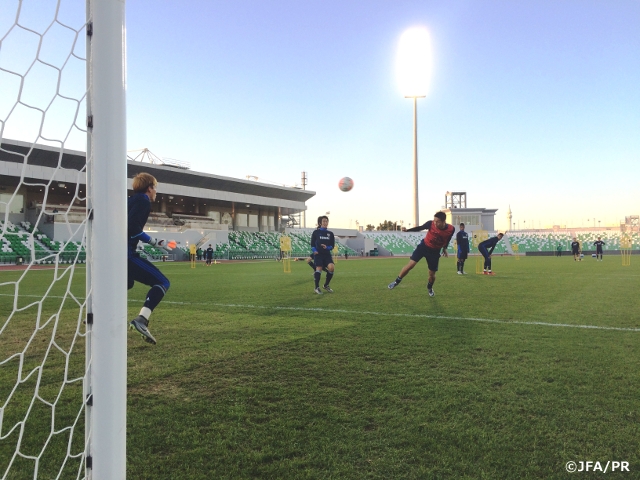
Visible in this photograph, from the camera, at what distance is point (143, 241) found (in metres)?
4.93

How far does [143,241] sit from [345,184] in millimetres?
35608

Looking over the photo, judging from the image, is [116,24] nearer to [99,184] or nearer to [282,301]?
[99,184]

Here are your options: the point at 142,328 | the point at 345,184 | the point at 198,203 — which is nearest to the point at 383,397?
the point at 142,328

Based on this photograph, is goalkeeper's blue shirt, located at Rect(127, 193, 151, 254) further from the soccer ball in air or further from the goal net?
the soccer ball in air

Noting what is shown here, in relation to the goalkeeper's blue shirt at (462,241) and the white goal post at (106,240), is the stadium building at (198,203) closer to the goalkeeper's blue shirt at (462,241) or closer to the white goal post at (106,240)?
the goalkeeper's blue shirt at (462,241)

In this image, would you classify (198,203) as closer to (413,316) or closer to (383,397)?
(413,316)

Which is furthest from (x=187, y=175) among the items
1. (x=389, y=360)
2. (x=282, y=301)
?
(x=389, y=360)

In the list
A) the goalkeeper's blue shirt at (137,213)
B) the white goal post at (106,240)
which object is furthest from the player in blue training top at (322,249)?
the white goal post at (106,240)

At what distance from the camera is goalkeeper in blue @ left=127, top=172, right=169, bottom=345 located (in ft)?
15.1

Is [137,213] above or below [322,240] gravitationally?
above

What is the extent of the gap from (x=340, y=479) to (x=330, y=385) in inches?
52.9

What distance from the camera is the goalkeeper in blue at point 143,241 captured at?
4.61 metres

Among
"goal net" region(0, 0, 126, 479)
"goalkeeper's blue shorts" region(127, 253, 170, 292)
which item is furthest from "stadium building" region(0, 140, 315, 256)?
"goal net" region(0, 0, 126, 479)

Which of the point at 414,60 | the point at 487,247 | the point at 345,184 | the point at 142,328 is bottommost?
the point at 142,328
